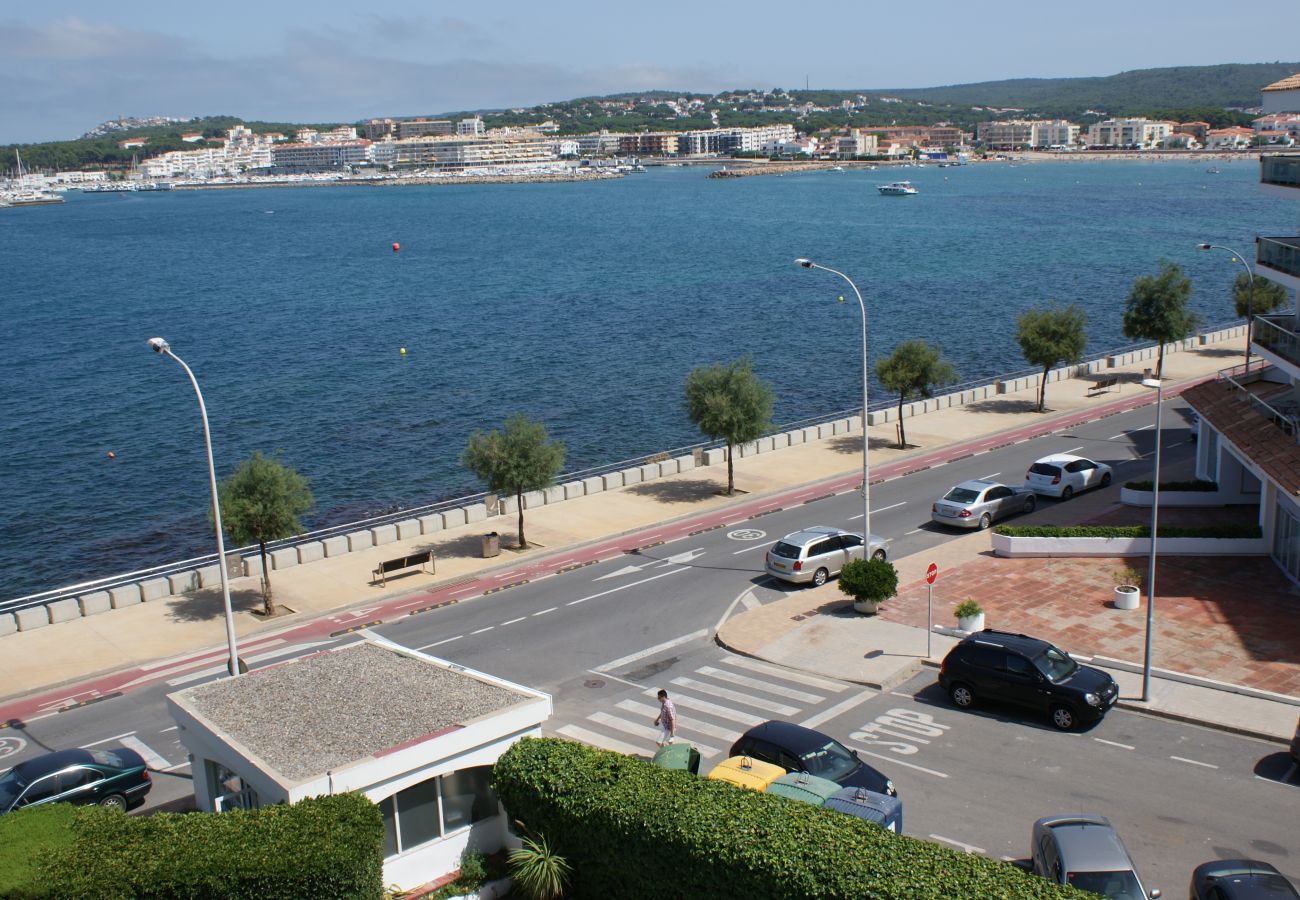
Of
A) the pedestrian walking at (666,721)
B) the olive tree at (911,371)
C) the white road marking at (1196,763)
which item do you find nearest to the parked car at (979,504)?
the olive tree at (911,371)

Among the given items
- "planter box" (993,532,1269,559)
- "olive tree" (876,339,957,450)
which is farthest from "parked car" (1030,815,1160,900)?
"olive tree" (876,339,957,450)

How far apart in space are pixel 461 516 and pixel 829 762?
21642mm

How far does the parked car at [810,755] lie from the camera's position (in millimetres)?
18250

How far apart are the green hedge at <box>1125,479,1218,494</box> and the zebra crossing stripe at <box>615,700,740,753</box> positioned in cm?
1914

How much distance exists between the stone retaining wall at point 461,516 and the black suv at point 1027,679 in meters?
18.7

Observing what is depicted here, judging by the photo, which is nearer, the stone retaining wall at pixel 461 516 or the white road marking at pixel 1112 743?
the white road marking at pixel 1112 743

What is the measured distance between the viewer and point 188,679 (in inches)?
1027

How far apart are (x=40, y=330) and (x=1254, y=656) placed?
97.8 meters

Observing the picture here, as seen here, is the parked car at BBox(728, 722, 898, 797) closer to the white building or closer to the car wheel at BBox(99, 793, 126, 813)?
the white building

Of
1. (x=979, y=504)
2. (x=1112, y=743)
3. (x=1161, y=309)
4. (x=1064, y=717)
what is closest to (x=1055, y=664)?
(x=1064, y=717)

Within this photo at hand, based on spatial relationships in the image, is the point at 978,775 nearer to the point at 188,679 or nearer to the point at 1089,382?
the point at 188,679

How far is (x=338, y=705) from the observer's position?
56.5 ft

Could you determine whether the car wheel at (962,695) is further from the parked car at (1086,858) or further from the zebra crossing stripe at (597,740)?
the parked car at (1086,858)

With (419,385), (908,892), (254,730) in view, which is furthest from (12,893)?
(419,385)
